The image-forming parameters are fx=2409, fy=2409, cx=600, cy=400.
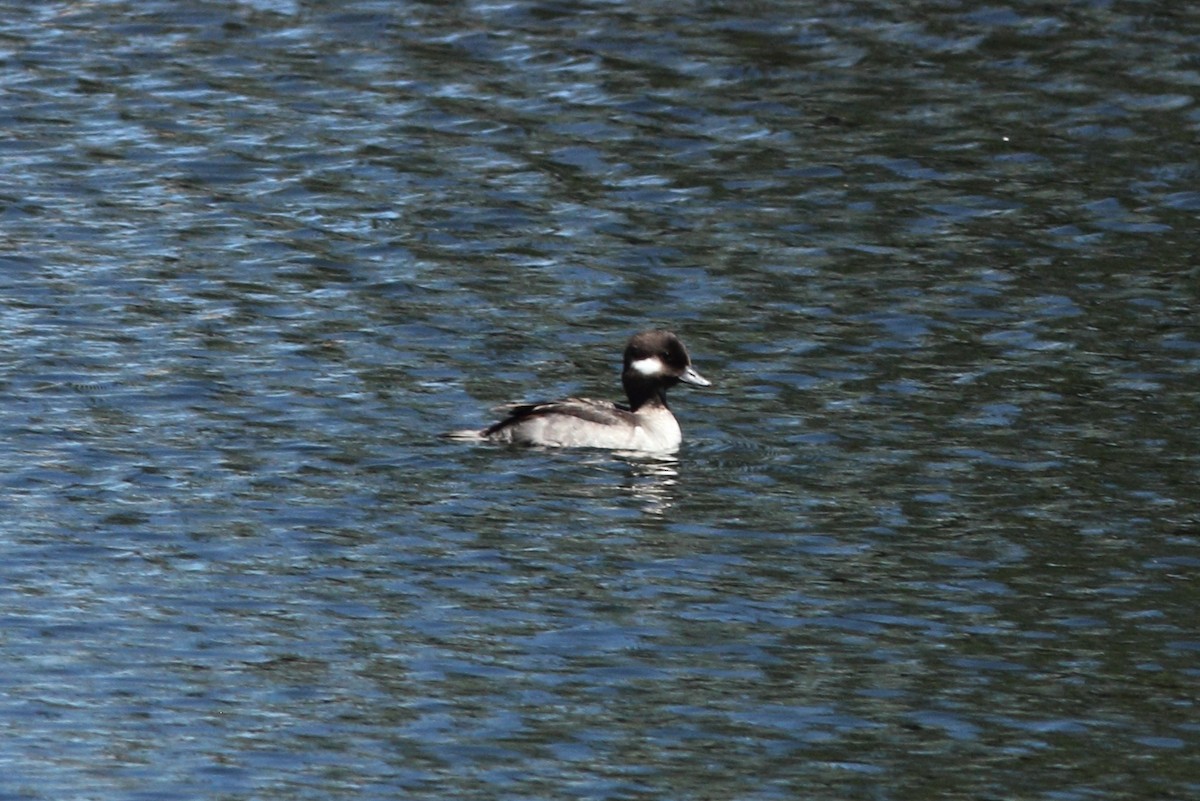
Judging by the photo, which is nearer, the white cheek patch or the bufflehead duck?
the bufflehead duck

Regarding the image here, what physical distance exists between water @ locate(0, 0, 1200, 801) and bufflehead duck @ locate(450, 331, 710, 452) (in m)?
0.29

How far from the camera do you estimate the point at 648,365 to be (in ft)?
57.4

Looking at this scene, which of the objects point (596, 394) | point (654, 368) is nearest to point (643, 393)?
point (654, 368)

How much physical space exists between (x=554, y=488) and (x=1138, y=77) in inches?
491

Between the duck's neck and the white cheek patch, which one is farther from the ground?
the white cheek patch

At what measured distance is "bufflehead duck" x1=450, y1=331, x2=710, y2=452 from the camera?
16.7 m

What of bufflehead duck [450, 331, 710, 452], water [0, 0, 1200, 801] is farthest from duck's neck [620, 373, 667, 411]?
water [0, 0, 1200, 801]

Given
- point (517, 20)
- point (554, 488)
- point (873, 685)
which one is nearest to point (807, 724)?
point (873, 685)

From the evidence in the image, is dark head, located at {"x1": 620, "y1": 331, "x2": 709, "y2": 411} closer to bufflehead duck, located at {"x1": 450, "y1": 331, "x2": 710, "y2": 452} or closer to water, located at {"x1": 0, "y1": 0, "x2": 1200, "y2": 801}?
bufflehead duck, located at {"x1": 450, "y1": 331, "x2": 710, "y2": 452}

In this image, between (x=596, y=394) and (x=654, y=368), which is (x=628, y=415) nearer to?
(x=654, y=368)

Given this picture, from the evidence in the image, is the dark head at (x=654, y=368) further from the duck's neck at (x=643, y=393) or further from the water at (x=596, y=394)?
the water at (x=596, y=394)

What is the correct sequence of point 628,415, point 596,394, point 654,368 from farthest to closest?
point 596,394 < point 654,368 < point 628,415

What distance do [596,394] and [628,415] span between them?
1.37 metres

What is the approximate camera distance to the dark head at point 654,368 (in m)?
17.4
